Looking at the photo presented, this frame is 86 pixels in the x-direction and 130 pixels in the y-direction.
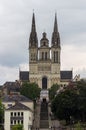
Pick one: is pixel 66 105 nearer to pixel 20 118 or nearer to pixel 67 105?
pixel 67 105

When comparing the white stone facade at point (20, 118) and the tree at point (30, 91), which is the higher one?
the tree at point (30, 91)

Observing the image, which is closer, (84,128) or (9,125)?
(84,128)

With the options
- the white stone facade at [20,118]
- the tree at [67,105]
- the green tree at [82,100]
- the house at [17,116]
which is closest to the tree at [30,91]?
the green tree at [82,100]

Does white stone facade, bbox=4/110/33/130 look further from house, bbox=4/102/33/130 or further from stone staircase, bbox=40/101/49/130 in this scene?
stone staircase, bbox=40/101/49/130

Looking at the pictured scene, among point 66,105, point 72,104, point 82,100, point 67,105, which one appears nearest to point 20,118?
point 66,105

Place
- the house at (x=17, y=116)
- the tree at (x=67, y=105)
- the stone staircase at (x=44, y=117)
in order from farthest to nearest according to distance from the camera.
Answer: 1. the stone staircase at (x=44, y=117)
2. the house at (x=17, y=116)
3. the tree at (x=67, y=105)

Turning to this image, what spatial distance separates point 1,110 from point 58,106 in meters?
10.0

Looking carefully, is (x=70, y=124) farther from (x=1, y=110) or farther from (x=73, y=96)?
(x=1, y=110)

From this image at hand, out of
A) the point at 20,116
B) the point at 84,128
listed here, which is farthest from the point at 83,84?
the point at 84,128

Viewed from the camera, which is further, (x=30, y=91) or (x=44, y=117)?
(x=30, y=91)

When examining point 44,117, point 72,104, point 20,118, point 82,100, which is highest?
point 82,100

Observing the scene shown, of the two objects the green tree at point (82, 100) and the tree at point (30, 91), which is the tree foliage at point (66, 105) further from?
the tree at point (30, 91)

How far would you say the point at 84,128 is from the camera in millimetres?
106000

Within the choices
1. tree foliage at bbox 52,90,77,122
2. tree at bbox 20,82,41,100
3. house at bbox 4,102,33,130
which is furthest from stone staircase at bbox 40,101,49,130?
tree at bbox 20,82,41,100
